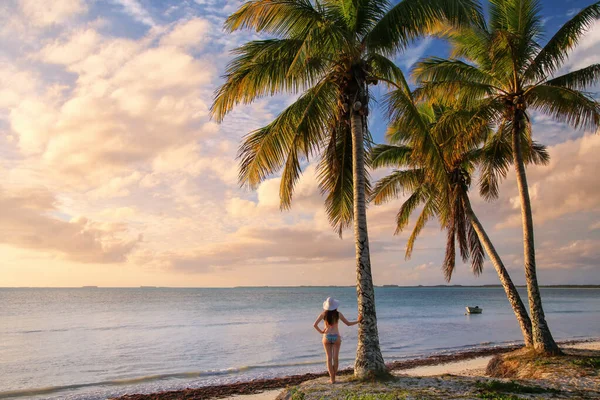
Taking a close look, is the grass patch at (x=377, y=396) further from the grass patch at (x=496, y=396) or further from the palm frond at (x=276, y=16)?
the palm frond at (x=276, y=16)

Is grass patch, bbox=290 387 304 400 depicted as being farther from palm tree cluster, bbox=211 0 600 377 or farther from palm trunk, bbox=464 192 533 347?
palm trunk, bbox=464 192 533 347

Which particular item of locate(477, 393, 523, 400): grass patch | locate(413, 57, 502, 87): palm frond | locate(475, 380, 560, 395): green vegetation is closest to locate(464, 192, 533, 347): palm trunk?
locate(475, 380, 560, 395): green vegetation

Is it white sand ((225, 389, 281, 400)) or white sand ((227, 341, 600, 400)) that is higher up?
white sand ((225, 389, 281, 400))

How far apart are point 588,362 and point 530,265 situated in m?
2.46

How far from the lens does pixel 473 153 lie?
15.4m

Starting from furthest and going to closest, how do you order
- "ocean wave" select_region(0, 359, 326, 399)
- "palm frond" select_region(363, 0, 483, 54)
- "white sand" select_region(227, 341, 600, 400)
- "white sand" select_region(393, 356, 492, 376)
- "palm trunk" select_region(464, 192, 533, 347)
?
"white sand" select_region(393, 356, 492, 376) → "white sand" select_region(227, 341, 600, 400) → "ocean wave" select_region(0, 359, 326, 399) → "palm trunk" select_region(464, 192, 533, 347) → "palm frond" select_region(363, 0, 483, 54)

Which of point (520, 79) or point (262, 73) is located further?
point (520, 79)

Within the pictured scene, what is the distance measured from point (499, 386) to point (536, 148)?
1015 centimetres

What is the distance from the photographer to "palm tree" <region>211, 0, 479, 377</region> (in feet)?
28.9

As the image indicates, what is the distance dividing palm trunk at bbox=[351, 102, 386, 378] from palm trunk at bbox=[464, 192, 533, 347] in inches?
217

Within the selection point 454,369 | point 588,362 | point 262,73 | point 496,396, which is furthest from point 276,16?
point 454,369

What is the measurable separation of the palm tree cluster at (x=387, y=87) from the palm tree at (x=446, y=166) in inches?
2.0

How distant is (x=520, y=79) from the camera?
11742 mm

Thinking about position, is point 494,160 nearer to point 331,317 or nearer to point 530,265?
point 530,265
